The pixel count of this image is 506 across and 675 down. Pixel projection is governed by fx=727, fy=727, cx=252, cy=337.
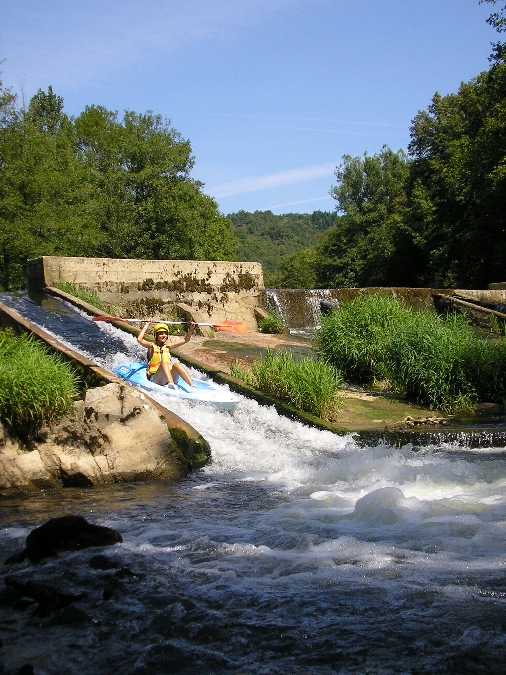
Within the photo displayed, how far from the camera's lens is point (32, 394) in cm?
773

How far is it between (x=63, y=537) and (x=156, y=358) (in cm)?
581

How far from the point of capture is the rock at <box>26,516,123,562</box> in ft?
15.6

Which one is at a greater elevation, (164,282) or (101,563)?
(164,282)

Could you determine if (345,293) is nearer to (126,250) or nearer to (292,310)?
(292,310)

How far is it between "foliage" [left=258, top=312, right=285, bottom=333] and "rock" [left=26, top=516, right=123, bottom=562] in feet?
40.3

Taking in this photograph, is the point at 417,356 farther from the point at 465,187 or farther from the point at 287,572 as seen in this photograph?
the point at 465,187

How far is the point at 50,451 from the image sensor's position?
7594mm

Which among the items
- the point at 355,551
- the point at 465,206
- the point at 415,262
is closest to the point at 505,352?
the point at 355,551

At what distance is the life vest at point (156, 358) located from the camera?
1055 cm

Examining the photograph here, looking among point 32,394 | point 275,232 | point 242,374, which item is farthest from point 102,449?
point 275,232

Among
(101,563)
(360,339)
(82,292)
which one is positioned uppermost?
(82,292)

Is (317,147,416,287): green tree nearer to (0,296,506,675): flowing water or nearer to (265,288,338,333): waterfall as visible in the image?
(265,288,338,333): waterfall

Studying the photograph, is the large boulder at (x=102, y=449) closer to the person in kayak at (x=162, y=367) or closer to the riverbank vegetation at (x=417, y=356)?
the person in kayak at (x=162, y=367)

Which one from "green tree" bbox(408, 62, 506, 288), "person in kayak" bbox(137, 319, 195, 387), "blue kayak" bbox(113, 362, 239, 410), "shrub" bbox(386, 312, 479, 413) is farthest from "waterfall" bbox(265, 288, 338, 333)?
"green tree" bbox(408, 62, 506, 288)
